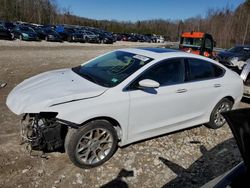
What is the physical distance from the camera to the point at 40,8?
219 feet

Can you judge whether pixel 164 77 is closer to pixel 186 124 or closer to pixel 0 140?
pixel 186 124

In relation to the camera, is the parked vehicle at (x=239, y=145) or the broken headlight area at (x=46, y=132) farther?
the broken headlight area at (x=46, y=132)

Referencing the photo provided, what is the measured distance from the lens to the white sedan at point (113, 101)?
3432mm

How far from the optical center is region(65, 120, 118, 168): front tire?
11.4ft

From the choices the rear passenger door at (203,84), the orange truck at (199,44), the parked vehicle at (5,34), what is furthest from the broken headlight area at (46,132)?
the parked vehicle at (5,34)

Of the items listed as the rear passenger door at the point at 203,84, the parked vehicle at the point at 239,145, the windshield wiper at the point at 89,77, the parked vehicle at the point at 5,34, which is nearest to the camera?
the parked vehicle at the point at 239,145

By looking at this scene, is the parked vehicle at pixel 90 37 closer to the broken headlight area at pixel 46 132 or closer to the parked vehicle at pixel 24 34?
the parked vehicle at pixel 24 34

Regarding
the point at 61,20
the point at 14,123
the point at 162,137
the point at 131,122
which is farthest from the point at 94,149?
the point at 61,20

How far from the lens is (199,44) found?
49.3 feet

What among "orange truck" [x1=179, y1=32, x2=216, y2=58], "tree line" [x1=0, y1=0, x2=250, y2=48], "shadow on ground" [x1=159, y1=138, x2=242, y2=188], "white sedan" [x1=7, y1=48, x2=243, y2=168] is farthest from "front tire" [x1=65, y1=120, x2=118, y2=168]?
"tree line" [x1=0, y1=0, x2=250, y2=48]

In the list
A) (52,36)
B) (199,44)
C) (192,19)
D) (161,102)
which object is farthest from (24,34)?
(192,19)

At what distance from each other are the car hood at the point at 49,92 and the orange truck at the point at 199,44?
39.7ft

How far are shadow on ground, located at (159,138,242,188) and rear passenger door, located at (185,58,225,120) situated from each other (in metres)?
0.73

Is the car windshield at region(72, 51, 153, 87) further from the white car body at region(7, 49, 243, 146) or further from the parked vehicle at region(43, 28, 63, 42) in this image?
the parked vehicle at region(43, 28, 63, 42)
